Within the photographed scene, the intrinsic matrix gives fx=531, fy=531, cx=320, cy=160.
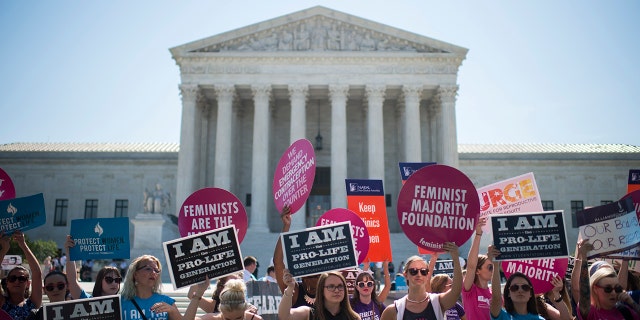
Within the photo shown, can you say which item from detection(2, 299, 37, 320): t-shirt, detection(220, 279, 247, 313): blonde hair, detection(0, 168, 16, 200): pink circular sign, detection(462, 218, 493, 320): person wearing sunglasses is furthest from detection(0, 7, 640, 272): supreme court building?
detection(220, 279, 247, 313): blonde hair

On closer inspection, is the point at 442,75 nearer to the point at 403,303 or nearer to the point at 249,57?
the point at 249,57

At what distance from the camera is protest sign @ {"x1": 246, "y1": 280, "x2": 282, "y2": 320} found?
7121 millimetres

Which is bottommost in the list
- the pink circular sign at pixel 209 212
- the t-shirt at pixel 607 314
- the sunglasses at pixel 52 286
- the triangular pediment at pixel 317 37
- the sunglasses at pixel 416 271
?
the t-shirt at pixel 607 314

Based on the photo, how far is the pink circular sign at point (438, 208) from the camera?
6.29 metres

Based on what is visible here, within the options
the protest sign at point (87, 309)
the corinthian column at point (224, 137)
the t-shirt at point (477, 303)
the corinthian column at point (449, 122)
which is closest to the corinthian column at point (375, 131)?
the corinthian column at point (449, 122)

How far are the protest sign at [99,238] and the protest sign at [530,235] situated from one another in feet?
18.5

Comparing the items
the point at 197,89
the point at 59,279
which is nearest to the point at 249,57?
the point at 197,89

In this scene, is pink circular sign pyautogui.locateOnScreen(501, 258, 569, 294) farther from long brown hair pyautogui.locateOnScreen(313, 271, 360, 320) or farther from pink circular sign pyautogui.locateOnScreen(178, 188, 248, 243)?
pink circular sign pyautogui.locateOnScreen(178, 188, 248, 243)

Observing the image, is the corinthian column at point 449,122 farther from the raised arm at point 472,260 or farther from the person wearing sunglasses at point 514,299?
the person wearing sunglasses at point 514,299

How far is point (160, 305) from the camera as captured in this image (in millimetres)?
5492

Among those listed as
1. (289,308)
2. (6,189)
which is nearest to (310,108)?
(6,189)

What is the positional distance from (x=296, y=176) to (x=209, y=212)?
1.42 m

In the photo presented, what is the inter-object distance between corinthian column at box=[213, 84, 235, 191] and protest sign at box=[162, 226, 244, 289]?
31913 millimetres

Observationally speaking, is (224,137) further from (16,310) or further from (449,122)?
(16,310)
